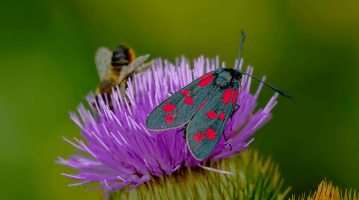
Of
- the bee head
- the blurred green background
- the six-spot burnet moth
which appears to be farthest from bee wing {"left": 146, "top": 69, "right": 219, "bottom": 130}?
the blurred green background

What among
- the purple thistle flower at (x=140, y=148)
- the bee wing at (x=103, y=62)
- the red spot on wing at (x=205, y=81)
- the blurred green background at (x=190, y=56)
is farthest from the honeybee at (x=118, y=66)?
the blurred green background at (x=190, y=56)

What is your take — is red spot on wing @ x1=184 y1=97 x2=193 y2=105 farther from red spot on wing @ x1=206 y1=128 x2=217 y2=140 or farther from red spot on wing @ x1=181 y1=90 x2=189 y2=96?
red spot on wing @ x1=206 y1=128 x2=217 y2=140

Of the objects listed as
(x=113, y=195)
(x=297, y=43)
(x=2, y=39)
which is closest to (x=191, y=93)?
(x=113, y=195)

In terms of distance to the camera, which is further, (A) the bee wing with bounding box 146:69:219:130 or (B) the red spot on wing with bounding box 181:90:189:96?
(B) the red spot on wing with bounding box 181:90:189:96

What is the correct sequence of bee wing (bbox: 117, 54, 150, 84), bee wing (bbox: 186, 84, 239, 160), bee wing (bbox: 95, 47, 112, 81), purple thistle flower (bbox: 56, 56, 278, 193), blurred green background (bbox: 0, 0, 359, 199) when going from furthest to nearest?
blurred green background (bbox: 0, 0, 359, 199) → bee wing (bbox: 95, 47, 112, 81) → bee wing (bbox: 117, 54, 150, 84) → purple thistle flower (bbox: 56, 56, 278, 193) → bee wing (bbox: 186, 84, 239, 160)

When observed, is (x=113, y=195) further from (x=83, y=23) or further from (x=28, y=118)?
(x=83, y=23)

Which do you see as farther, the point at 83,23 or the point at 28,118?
the point at 83,23

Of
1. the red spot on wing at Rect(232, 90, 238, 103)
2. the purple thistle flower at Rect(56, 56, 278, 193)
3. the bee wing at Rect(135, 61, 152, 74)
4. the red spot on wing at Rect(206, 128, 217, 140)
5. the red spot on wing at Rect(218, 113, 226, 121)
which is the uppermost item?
the bee wing at Rect(135, 61, 152, 74)

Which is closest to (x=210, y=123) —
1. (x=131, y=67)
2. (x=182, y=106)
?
(x=182, y=106)
